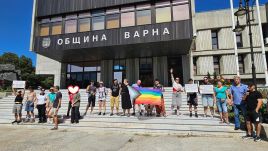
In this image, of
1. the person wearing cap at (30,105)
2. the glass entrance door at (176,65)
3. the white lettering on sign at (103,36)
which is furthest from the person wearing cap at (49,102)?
the glass entrance door at (176,65)

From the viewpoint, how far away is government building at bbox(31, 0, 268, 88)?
15.1m

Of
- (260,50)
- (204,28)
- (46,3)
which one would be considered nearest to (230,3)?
(204,28)

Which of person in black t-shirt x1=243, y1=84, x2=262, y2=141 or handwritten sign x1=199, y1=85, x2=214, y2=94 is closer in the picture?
person in black t-shirt x1=243, y1=84, x2=262, y2=141

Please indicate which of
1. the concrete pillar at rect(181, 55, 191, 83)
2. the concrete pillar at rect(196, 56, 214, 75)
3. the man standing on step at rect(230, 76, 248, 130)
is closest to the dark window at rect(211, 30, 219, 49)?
the concrete pillar at rect(196, 56, 214, 75)

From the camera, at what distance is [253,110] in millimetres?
5922

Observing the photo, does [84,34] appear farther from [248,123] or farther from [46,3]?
[248,123]

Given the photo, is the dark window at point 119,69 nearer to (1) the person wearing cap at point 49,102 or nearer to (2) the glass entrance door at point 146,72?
(2) the glass entrance door at point 146,72

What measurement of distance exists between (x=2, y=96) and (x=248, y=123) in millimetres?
17100

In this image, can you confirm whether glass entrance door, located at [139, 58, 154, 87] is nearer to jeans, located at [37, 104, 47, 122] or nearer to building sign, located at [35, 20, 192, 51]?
building sign, located at [35, 20, 192, 51]

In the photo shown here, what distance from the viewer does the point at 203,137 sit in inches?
259

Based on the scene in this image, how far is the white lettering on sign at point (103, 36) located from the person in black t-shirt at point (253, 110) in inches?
370

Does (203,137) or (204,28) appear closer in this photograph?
(203,137)

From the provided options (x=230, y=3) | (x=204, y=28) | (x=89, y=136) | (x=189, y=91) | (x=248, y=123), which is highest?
(x=230, y=3)

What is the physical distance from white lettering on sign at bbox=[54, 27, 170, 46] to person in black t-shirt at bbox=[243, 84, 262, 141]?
9404mm
